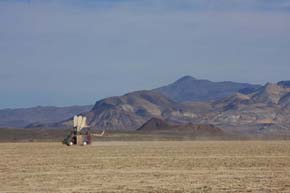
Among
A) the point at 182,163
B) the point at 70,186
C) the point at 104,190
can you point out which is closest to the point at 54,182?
the point at 70,186

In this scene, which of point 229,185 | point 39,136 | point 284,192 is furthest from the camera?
point 39,136

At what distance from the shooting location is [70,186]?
2880cm

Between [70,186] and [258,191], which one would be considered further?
[70,186]

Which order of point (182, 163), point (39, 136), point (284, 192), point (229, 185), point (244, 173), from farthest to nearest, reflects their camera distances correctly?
point (39, 136)
point (182, 163)
point (244, 173)
point (229, 185)
point (284, 192)

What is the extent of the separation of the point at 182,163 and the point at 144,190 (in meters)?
14.1

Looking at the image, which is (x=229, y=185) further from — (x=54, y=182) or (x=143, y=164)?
(x=143, y=164)

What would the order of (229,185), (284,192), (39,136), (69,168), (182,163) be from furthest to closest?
(39,136) < (182,163) < (69,168) < (229,185) < (284,192)

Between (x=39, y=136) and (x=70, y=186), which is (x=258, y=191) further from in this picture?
(x=39, y=136)

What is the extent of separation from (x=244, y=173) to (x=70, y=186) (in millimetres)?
9187

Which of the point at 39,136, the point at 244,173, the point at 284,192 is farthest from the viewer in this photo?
the point at 39,136

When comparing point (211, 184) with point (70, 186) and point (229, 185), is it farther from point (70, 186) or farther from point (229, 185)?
point (70, 186)

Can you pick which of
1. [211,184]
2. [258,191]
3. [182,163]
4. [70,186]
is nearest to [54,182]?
[70,186]

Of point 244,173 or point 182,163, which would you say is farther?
point 182,163

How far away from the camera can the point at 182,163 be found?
41.1 meters
